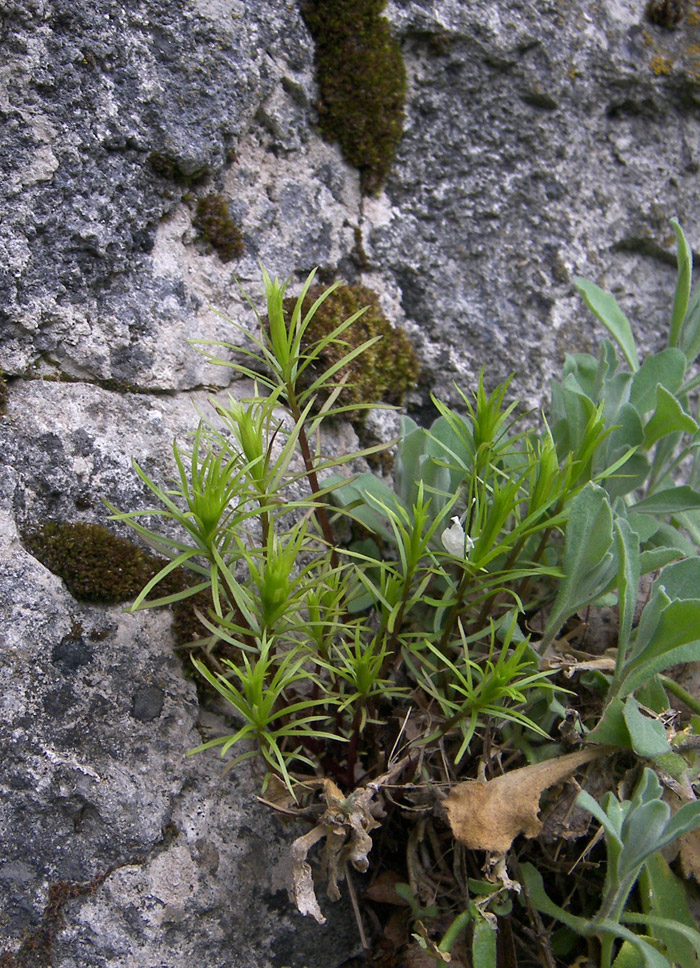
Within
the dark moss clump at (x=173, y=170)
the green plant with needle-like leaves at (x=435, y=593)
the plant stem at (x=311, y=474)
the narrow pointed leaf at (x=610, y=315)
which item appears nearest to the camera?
the green plant with needle-like leaves at (x=435, y=593)

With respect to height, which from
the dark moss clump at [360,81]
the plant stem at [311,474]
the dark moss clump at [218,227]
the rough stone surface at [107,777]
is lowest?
the rough stone surface at [107,777]

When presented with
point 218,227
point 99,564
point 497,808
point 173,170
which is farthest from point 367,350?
point 497,808

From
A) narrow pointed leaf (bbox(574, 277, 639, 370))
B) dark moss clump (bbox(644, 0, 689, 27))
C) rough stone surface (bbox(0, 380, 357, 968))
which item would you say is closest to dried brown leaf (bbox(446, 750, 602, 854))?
rough stone surface (bbox(0, 380, 357, 968))

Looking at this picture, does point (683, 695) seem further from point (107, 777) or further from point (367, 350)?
point (107, 777)

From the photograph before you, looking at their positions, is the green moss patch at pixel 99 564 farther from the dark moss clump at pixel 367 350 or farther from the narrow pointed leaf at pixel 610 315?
the narrow pointed leaf at pixel 610 315

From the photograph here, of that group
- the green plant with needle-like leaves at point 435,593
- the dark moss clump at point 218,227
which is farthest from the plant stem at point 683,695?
the dark moss clump at point 218,227

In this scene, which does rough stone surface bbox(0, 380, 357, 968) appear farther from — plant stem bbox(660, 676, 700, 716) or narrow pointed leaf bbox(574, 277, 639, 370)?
narrow pointed leaf bbox(574, 277, 639, 370)

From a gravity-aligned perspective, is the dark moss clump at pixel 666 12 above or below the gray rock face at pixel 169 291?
above
